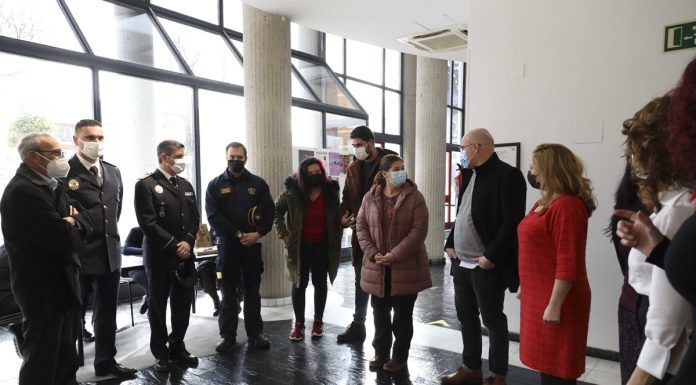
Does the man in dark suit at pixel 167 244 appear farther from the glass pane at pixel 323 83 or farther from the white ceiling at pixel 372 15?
the glass pane at pixel 323 83

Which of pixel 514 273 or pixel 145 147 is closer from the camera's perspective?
pixel 514 273

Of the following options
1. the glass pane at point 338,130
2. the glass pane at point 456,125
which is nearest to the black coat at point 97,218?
the glass pane at point 338,130

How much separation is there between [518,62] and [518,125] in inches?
20.3

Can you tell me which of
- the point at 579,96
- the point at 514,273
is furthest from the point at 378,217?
the point at 579,96

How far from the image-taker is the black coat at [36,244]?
2.29 meters

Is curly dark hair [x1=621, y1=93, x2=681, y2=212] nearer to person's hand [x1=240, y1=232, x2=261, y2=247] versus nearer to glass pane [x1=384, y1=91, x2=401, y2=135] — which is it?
person's hand [x1=240, y1=232, x2=261, y2=247]

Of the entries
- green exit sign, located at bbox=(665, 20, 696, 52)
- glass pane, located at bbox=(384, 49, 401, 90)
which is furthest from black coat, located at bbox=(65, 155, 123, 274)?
glass pane, located at bbox=(384, 49, 401, 90)

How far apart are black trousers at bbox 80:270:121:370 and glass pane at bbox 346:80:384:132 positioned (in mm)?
6446

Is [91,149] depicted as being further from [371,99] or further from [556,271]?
[371,99]

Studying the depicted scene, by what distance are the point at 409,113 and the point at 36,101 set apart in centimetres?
666

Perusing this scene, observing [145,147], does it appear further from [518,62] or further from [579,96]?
[579,96]

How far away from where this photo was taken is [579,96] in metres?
3.28

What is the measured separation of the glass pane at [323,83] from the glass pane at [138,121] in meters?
2.48

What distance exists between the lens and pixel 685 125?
89 cm
